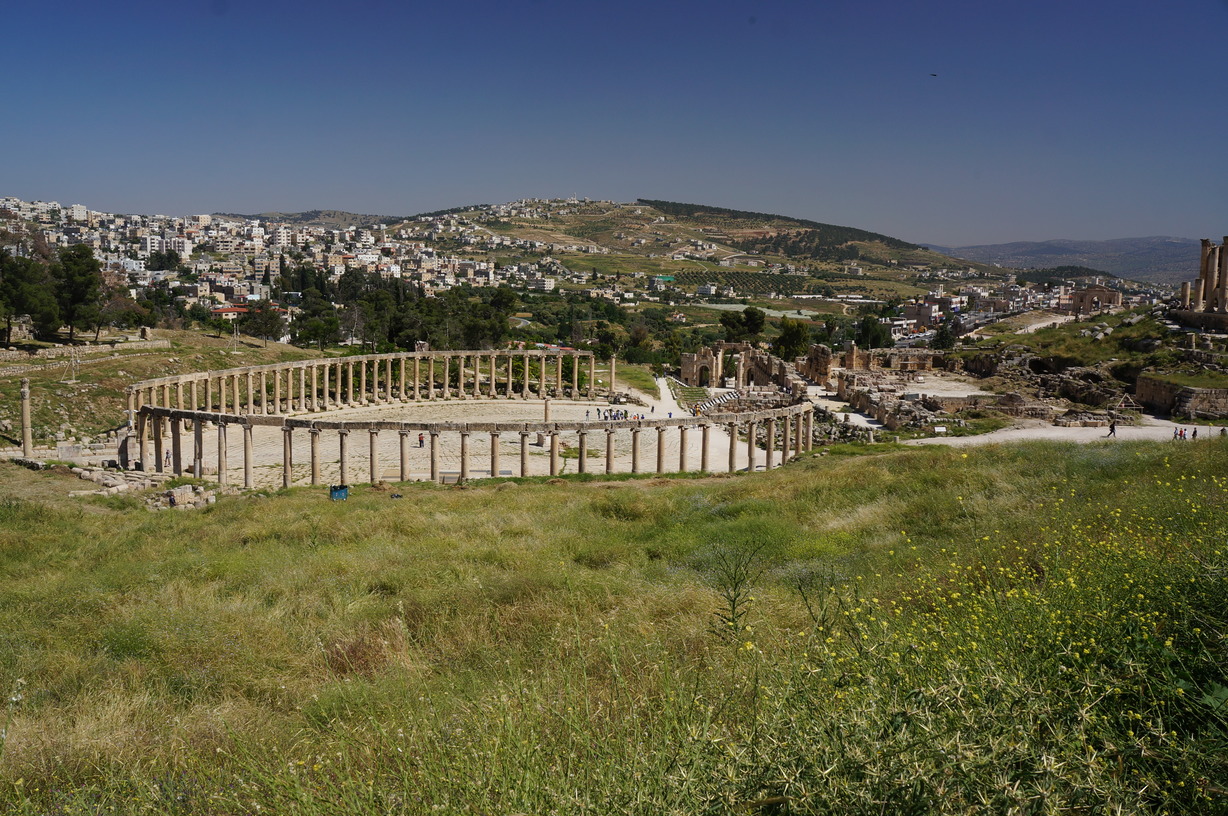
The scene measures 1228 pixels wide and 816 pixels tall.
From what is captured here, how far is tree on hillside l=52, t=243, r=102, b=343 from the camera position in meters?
52.3

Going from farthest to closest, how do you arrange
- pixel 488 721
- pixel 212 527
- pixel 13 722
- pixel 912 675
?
pixel 212 527 < pixel 13 722 < pixel 488 721 < pixel 912 675

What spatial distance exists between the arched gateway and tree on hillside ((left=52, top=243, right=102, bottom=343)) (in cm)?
1090

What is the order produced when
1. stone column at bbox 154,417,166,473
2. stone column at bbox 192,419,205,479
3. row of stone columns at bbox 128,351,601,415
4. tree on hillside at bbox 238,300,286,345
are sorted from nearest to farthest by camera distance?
stone column at bbox 192,419,205,479
stone column at bbox 154,417,166,473
row of stone columns at bbox 128,351,601,415
tree on hillside at bbox 238,300,286,345

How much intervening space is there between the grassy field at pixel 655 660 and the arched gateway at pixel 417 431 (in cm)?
1361

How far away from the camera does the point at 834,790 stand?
436 cm

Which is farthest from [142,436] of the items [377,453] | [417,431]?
[417,431]

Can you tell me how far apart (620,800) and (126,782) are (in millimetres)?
4278

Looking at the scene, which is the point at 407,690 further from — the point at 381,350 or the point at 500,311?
the point at 500,311

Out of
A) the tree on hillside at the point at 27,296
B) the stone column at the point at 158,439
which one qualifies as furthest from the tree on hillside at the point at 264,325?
the stone column at the point at 158,439

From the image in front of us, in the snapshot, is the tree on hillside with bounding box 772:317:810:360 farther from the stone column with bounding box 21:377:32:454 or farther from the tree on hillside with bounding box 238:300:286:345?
the stone column with bounding box 21:377:32:454

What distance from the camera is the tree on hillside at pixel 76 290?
52.3 metres

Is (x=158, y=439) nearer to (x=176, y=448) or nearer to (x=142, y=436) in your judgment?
(x=176, y=448)

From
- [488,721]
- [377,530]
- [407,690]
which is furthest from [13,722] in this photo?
[377,530]

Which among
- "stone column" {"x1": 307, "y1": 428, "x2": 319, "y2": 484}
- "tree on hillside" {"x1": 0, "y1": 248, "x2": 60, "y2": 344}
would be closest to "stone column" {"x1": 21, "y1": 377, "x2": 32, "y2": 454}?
"stone column" {"x1": 307, "y1": 428, "x2": 319, "y2": 484}
